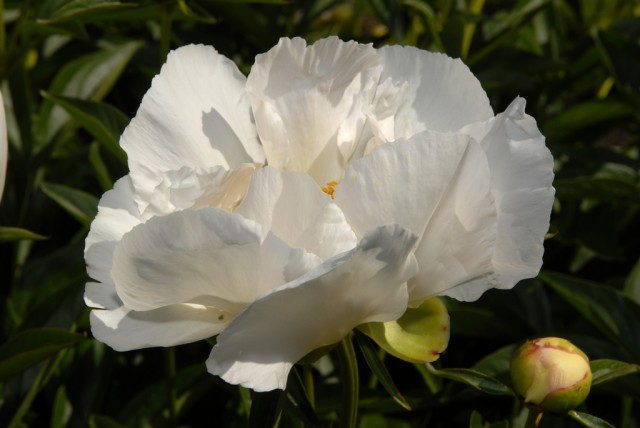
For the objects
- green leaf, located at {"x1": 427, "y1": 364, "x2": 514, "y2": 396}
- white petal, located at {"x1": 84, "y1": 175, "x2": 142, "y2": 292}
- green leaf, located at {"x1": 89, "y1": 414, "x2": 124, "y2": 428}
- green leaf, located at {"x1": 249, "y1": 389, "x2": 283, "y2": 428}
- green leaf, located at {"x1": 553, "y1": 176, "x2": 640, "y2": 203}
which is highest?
white petal, located at {"x1": 84, "y1": 175, "x2": 142, "y2": 292}

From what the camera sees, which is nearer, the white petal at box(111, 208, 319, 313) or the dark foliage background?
the white petal at box(111, 208, 319, 313)

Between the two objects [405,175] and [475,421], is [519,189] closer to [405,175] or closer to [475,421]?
[405,175]

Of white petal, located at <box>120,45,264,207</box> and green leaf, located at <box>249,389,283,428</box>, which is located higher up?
white petal, located at <box>120,45,264,207</box>

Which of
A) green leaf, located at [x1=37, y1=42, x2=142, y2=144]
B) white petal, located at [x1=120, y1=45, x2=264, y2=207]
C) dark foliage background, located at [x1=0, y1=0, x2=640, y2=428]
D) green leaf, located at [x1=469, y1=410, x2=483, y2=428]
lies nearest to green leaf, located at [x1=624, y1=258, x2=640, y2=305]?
dark foliage background, located at [x1=0, y1=0, x2=640, y2=428]

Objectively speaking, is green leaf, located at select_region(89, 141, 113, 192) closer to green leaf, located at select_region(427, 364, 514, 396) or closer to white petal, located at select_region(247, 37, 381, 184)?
white petal, located at select_region(247, 37, 381, 184)

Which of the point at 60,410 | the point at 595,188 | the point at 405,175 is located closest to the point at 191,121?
the point at 405,175

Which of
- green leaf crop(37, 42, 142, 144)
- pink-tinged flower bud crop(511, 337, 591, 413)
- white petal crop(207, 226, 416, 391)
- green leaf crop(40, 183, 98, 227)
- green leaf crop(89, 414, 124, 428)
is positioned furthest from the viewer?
green leaf crop(37, 42, 142, 144)

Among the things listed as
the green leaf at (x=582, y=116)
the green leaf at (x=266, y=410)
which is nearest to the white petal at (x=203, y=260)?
the green leaf at (x=266, y=410)

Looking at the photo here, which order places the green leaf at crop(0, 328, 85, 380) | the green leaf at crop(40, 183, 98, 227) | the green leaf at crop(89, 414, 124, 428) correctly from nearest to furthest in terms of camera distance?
the green leaf at crop(0, 328, 85, 380), the green leaf at crop(89, 414, 124, 428), the green leaf at crop(40, 183, 98, 227)
